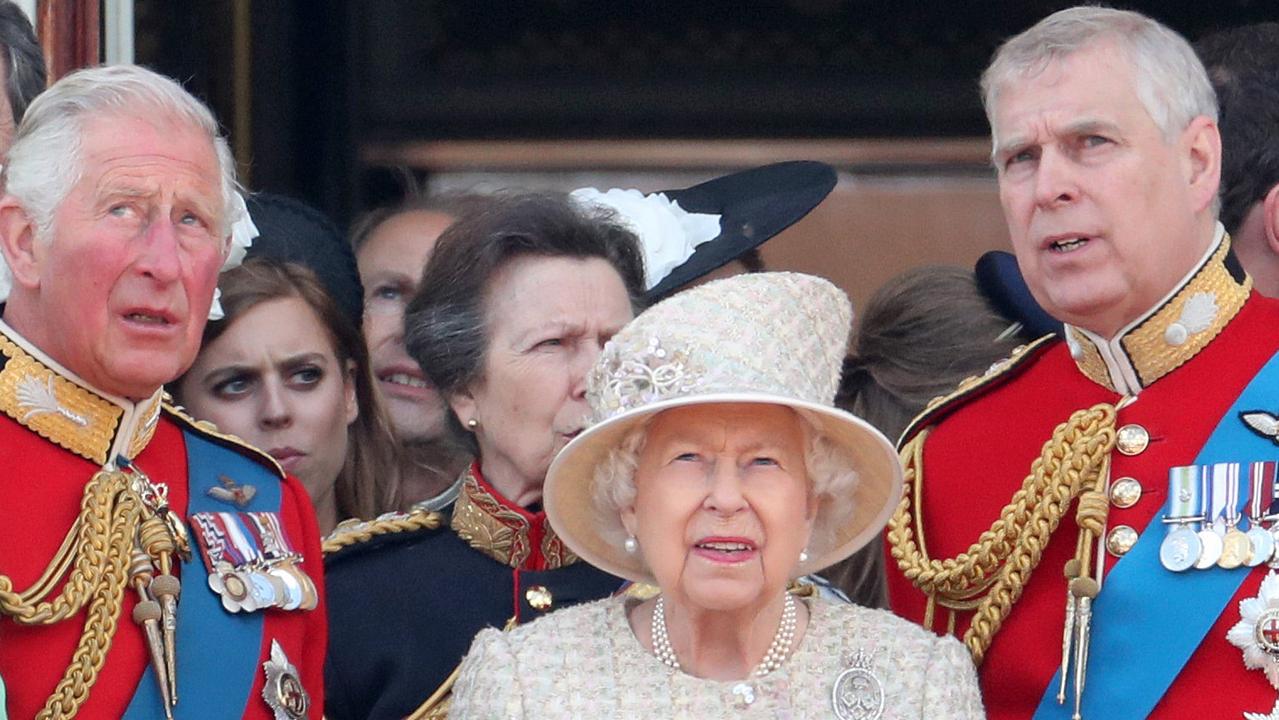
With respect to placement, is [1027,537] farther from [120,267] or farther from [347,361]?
[347,361]

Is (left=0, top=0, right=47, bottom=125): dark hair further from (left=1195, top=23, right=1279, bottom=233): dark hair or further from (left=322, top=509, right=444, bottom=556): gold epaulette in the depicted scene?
(left=1195, top=23, right=1279, bottom=233): dark hair

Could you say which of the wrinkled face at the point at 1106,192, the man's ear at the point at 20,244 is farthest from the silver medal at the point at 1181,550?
the man's ear at the point at 20,244

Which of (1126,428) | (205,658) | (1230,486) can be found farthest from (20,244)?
(1230,486)

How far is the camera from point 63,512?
3.03 meters

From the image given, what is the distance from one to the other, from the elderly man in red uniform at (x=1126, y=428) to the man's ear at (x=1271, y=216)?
250 mm

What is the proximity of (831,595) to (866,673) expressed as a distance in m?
0.59

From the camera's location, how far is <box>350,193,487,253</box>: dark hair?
461 cm

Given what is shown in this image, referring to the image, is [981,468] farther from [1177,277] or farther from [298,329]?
[298,329]

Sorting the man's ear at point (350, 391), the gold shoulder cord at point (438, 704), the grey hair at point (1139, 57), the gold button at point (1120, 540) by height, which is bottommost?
the gold shoulder cord at point (438, 704)

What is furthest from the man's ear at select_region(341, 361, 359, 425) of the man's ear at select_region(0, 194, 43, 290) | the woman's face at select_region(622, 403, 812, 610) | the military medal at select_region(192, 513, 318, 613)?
the woman's face at select_region(622, 403, 812, 610)

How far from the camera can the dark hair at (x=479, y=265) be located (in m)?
3.62

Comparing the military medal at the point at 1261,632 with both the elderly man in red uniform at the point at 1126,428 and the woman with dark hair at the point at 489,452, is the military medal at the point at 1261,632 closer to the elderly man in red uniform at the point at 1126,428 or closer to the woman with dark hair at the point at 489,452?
the elderly man in red uniform at the point at 1126,428

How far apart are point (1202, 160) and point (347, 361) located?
4.51 ft

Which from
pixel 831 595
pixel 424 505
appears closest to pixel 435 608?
pixel 424 505
